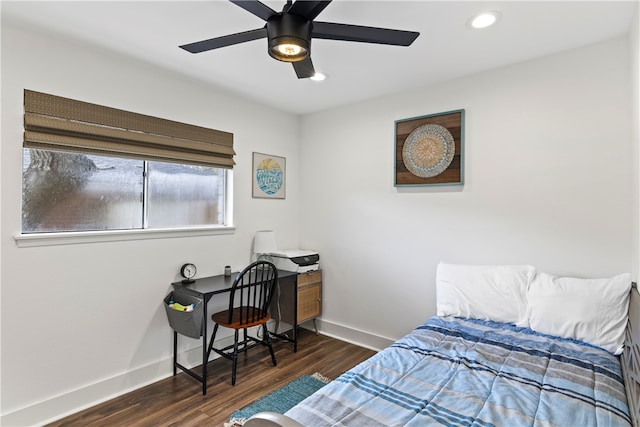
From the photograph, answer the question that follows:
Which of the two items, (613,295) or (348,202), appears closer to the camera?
(613,295)

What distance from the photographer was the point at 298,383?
2.71 m

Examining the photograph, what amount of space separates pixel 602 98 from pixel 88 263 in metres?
3.82

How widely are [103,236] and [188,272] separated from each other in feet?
2.43

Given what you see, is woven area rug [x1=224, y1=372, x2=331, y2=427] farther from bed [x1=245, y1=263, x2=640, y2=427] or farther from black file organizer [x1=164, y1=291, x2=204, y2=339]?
bed [x1=245, y1=263, x2=640, y2=427]

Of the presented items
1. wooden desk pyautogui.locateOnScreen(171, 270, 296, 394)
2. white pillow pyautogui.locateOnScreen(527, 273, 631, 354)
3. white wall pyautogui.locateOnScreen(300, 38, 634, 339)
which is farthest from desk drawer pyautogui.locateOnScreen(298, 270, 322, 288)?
white pillow pyautogui.locateOnScreen(527, 273, 631, 354)

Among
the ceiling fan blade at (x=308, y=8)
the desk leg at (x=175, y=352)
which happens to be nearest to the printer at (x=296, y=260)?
the desk leg at (x=175, y=352)

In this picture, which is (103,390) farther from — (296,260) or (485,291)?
(485,291)

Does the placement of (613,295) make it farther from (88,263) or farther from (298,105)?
(88,263)

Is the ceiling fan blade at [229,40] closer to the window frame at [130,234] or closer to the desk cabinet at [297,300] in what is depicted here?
the window frame at [130,234]

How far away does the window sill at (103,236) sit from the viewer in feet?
7.06

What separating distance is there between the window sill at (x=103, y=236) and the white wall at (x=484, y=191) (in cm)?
147

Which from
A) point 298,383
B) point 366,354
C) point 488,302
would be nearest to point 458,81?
point 488,302

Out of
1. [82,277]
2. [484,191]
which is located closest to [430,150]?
[484,191]

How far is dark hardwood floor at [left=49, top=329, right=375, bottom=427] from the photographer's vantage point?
88.6 inches
